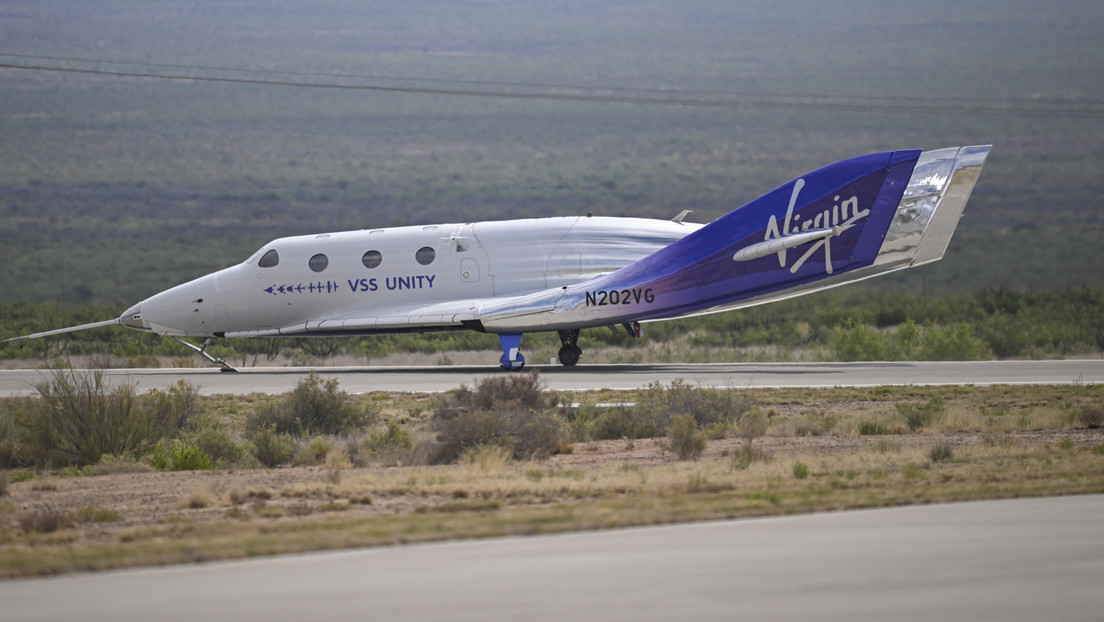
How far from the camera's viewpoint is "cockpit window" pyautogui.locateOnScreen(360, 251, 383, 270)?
99.7ft

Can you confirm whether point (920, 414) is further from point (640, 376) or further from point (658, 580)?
point (658, 580)

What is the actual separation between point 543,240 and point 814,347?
1523 centimetres

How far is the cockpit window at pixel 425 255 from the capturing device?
98.6 ft

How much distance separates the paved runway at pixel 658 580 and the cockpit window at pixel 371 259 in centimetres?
2026

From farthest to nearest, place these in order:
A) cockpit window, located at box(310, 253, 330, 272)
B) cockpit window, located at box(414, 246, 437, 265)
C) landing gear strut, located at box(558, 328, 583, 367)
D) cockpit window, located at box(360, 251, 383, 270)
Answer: landing gear strut, located at box(558, 328, 583, 367), cockpit window, located at box(310, 253, 330, 272), cockpit window, located at box(360, 251, 383, 270), cockpit window, located at box(414, 246, 437, 265)

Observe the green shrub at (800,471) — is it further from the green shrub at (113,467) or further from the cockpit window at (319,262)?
the cockpit window at (319,262)

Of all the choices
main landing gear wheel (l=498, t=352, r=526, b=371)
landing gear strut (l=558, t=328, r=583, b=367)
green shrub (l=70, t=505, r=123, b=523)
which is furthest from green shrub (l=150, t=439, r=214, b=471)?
landing gear strut (l=558, t=328, r=583, b=367)

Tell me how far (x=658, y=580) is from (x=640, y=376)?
1929 cm

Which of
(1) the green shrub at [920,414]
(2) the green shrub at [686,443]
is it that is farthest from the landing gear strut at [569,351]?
(2) the green shrub at [686,443]

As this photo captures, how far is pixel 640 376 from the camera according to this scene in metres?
28.3

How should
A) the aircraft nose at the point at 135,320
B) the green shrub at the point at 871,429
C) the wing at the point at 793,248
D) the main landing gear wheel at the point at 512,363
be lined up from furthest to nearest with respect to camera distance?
the aircraft nose at the point at 135,320 < the main landing gear wheel at the point at 512,363 < the wing at the point at 793,248 < the green shrub at the point at 871,429

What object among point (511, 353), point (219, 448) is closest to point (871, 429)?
point (219, 448)

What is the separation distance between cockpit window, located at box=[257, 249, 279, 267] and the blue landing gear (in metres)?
6.00

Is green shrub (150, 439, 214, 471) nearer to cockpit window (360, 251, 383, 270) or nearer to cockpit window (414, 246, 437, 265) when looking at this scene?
cockpit window (414, 246, 437, 265)
